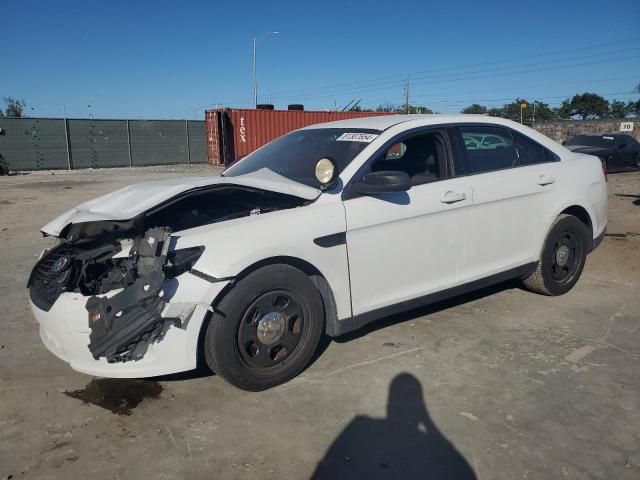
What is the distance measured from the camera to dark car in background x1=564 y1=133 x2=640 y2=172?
17.7 metres

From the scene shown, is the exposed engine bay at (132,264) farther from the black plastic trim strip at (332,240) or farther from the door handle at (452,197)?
the door handle at (452,197)

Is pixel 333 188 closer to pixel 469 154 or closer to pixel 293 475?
pixel 469 154

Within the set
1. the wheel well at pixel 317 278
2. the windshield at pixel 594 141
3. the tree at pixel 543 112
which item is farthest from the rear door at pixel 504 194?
the tree at pixel 543 112

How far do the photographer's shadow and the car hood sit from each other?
1.44 metres

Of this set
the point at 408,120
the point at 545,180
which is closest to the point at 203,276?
the point at 408,120

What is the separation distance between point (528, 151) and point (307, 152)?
80.0 inches

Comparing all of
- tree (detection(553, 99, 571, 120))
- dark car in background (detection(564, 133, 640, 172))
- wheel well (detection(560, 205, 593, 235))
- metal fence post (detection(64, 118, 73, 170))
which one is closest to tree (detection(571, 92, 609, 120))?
tree (detection(553, 99, 571, 120))

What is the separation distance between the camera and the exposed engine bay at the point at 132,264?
2719 millimetres

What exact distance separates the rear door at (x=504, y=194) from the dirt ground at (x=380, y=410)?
609 millimetres

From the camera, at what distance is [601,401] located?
10.2 feet

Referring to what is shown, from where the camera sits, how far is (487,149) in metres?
4.34

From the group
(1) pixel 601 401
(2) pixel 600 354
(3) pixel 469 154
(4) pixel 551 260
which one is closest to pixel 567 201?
(4) pixel 551 260

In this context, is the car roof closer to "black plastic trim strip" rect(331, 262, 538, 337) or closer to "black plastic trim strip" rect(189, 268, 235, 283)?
"black plastic trim strip" rect(331, 262, 538, 337)

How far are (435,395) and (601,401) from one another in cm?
99
